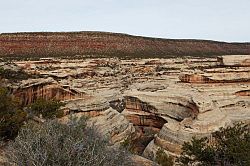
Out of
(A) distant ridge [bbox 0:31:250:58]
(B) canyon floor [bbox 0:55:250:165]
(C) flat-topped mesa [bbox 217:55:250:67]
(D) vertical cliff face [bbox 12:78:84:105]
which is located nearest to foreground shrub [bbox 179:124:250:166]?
(B) canyon floor [bbox 0:55:250:165]

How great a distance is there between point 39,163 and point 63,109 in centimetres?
862

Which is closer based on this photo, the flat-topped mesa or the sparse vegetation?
the sparse vegetation

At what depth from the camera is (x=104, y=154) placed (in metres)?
7.77

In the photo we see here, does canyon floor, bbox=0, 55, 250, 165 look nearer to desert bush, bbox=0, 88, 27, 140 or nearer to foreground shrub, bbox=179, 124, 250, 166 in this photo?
desert bush, bbox=0, 88, 27, 140

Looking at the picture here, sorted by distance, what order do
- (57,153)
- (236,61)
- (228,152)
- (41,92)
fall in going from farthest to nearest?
1. (236,61)
2. (41,92)
3. (228,152)
4. (57,153)

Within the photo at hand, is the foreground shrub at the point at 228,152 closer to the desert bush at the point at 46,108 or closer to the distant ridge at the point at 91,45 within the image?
the desert bush at the point at 46,108

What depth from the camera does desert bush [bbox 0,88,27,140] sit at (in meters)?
11.3

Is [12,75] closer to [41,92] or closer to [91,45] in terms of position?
[41,92]

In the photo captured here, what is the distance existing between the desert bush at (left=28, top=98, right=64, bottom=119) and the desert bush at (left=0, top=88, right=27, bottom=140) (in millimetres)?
1639

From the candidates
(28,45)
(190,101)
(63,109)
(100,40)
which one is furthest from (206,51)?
(63,109)

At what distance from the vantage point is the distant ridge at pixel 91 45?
6175 cm

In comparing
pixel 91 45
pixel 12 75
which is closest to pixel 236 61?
pixel 12 75

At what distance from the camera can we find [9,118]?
458 inches

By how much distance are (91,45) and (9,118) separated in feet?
194
